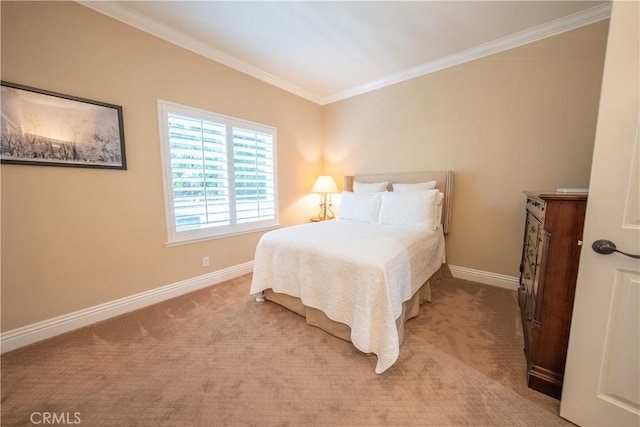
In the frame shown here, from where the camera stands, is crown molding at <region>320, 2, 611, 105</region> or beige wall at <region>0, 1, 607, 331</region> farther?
crown molding at <region>320, 2, 611, 105</region>

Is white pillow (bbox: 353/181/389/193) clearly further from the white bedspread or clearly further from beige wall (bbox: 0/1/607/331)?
the white bedspread

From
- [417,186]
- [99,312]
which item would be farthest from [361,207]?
[99,312]

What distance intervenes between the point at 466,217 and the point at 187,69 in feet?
11.8

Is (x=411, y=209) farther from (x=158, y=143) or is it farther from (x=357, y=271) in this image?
(x=158, y=143)

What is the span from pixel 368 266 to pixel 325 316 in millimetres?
647

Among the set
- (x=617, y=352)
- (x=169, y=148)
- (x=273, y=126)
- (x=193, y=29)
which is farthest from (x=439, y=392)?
Result: (x=193, y=29)

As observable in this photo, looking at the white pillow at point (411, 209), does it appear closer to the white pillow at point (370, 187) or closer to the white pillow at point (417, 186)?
the white pillow at point (417, 186)

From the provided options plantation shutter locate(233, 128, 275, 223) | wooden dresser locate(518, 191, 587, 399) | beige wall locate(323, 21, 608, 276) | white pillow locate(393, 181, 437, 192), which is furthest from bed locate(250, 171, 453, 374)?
plantation shutter locate(233, 128, 275, 223)

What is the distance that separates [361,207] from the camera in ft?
9.96

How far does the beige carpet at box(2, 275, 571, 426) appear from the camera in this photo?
123 cm

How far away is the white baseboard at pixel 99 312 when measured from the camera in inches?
67.2

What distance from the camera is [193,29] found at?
2303mm

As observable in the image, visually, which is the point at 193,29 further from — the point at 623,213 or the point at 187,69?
the point at 623,213

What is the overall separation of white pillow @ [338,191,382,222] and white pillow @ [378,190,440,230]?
0.11 meters
